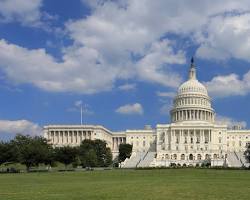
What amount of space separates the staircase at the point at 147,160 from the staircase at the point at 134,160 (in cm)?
131

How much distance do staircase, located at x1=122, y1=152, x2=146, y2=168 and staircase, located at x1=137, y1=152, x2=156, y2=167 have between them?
1.31 metres

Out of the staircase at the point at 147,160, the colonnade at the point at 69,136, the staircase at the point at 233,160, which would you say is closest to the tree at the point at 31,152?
the staircase at the point at 147,160

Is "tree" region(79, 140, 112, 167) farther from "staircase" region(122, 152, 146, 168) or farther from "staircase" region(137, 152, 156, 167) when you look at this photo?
"staircase" region(137, 152, 156, 167)

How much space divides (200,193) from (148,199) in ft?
17.2

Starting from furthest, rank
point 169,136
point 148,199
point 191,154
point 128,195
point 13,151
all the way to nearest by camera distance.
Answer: point 169,136
point 191,154
point 13,151
point 128,195
point 148,199

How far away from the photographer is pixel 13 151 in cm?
11000

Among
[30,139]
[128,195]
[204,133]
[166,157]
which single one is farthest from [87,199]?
[204,133]

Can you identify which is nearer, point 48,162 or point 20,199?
point 20,199

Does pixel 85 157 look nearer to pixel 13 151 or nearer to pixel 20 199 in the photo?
pixel 13 151

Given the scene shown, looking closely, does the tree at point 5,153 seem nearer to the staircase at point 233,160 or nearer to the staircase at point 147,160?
the staircase at point 147,160

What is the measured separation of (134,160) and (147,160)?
4.75 m

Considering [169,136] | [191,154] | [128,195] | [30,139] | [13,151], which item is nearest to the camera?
[128,195]

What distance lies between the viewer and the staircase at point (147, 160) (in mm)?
155375

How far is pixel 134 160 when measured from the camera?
16712cm
